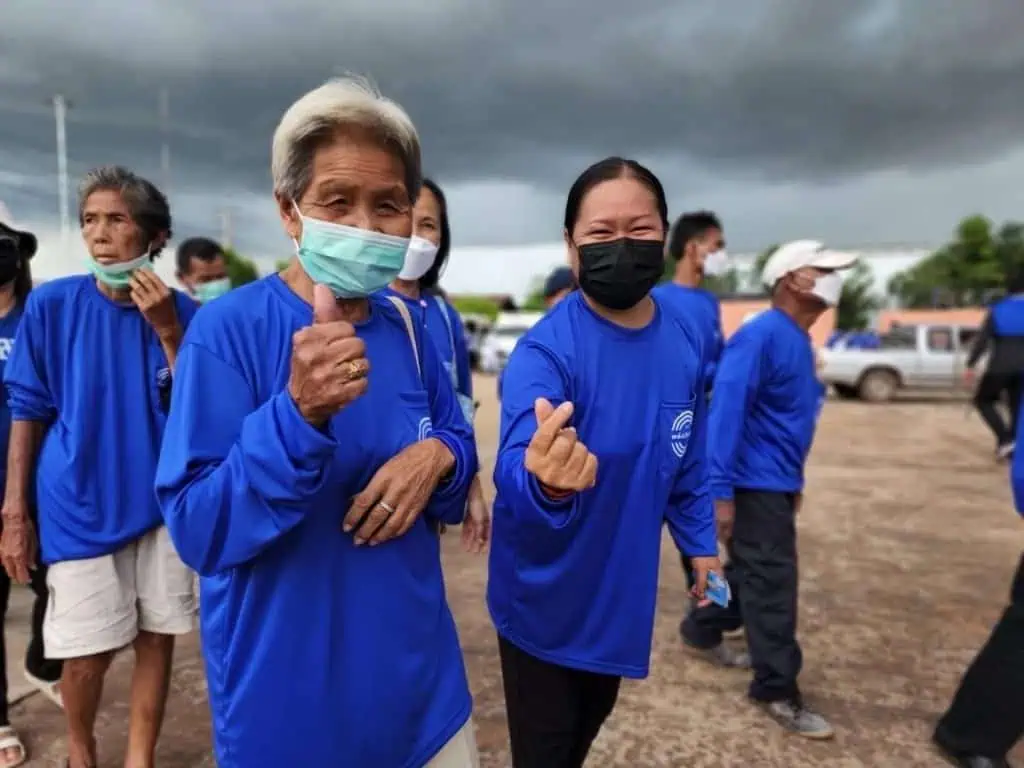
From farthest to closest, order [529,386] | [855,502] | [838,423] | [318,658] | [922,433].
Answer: [838,423] < [922,433] < [855,502] < [529,386] < [318,658]

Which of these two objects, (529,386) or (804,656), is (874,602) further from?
(529,386)

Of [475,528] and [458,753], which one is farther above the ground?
[475,528]

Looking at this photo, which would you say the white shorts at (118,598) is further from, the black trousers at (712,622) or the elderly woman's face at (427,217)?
the black trousers at (712,622)

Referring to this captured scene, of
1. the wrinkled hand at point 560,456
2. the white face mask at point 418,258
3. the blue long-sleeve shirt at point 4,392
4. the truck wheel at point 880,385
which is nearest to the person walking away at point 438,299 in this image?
the white face mask at point 418,258

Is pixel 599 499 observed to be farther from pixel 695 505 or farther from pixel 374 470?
pixel 374 470

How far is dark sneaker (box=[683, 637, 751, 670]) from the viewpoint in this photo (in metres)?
3.53

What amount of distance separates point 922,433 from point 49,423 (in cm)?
1209

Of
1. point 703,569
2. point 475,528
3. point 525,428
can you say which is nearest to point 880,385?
point 475,528

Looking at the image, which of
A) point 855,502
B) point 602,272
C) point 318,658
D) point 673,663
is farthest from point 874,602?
point 318,658

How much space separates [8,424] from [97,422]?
2.09 feet

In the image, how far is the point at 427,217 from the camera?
293cm

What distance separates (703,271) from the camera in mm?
4387

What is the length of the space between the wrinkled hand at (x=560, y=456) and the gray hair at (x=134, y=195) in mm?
1667

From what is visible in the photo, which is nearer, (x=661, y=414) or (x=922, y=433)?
(x=661, y=414)
